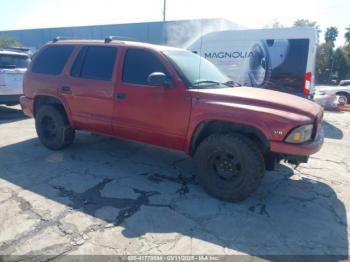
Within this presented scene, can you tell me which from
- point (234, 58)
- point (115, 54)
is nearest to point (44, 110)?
point (115, 54)

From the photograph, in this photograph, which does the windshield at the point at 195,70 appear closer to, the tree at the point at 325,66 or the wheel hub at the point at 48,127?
the wheel hub at the point at 48,127

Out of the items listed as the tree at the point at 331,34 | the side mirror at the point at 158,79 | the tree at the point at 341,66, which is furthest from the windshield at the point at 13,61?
the tree at the point at 331,34

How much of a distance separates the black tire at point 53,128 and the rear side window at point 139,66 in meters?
1.53

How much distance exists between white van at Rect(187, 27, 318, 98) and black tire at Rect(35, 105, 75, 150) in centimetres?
562

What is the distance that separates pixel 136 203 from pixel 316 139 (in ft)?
7.23

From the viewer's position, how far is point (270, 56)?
339 inches

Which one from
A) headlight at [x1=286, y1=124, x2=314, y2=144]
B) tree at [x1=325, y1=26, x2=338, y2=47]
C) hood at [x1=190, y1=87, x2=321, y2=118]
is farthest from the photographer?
tree at [x1=325, y1=26, x2=338, y2=47]

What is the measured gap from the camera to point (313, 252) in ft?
9.27

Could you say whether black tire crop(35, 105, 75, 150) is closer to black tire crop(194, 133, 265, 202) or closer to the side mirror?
the side mirror

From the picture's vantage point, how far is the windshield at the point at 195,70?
4.03 m

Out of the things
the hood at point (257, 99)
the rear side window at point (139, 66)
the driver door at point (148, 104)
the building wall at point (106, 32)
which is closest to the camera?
the hood at point (257, 99)

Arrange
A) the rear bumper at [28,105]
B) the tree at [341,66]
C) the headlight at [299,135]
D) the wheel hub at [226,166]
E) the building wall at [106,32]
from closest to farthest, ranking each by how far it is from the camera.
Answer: the headlight at [299,135] < the wheel hub at [226,166] < the rear bumper at [28,105] < the building wall at [106,32] < the tree at [341,66]

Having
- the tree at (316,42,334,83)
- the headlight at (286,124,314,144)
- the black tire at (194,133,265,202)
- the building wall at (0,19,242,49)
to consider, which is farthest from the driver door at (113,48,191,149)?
the tree at (316,42,334,83)

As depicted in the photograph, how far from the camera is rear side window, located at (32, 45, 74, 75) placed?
506 cm
